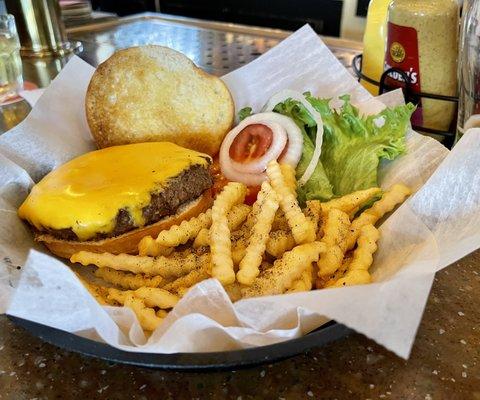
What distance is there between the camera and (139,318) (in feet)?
2.34

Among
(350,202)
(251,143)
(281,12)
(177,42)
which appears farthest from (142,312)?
(281,12)

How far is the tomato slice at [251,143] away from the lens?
1138mm

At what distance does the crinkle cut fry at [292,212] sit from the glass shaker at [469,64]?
43cm

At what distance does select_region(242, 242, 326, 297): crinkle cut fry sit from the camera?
28.8 inches

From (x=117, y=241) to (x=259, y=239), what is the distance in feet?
0.90

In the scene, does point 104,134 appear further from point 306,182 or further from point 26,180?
point 306,182

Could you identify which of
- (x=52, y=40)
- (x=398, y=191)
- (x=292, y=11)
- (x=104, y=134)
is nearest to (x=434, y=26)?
(x=398, y=191)

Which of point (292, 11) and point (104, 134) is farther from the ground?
point (104, 134)

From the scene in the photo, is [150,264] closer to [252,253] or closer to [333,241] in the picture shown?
[252,253]

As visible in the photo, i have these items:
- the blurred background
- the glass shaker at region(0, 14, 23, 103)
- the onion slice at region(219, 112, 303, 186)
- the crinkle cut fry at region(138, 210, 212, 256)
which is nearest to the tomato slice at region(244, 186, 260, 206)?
the onion slice at region(219, 112, 303, 186)

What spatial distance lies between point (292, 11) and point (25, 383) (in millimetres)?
3602

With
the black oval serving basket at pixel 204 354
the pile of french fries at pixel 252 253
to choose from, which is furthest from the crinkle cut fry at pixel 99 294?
the black oval serving basket at pixel 204 354

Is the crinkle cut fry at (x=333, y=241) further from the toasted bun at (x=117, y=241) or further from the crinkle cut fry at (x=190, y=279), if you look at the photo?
the toasted bun at (x=117, y=241)

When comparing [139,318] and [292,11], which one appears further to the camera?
[292,11]
